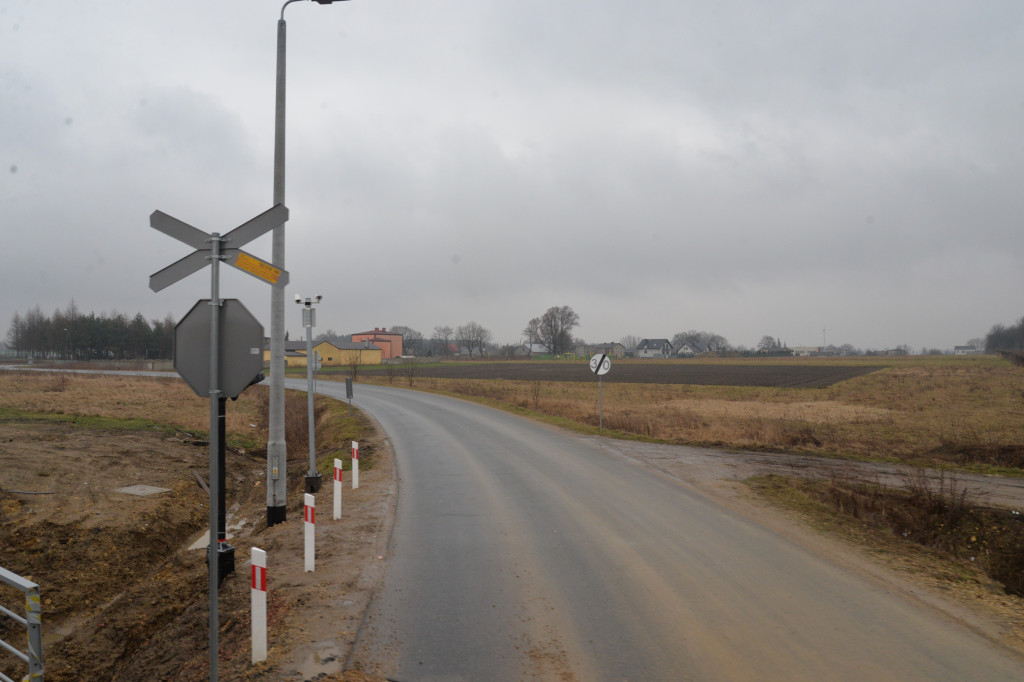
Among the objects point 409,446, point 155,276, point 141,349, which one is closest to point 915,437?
point 409,446

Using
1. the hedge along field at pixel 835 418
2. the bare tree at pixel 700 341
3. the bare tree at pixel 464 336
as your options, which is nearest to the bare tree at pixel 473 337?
the bare tree at pixel 464 336

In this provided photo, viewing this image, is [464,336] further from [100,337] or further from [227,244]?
[227,244]

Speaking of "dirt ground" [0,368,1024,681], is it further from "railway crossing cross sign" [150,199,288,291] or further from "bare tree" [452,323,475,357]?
"bare tree" [452,323,475,357]

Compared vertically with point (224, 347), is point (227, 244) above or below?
above

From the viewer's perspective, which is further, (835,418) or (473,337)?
(473,337)

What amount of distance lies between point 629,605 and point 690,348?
18722cm

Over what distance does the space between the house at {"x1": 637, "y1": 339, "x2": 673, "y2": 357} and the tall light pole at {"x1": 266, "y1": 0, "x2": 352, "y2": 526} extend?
598 ft

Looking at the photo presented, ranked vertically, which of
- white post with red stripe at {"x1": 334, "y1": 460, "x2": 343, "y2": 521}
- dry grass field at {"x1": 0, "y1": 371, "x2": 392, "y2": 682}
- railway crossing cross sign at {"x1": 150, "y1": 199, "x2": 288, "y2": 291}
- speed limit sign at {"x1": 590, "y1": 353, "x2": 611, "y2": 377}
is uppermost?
railway crossing cross sign at {"x1": 150, "y1": 199, "x2": 288, "y2": 291}

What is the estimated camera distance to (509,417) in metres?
23.8

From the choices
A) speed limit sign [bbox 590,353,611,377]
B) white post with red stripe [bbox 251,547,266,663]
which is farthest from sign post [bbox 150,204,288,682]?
speed limit sign [bbox 590,353,611,377]

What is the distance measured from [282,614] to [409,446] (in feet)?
35.9

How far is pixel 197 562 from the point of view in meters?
7.64

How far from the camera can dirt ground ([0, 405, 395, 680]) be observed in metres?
5.06

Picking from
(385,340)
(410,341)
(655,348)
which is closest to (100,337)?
(385,340)
